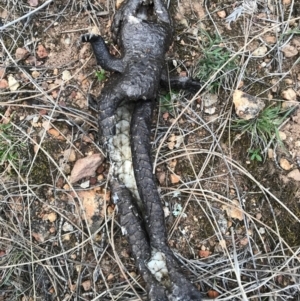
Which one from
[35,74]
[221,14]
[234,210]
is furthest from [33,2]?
[234,210]

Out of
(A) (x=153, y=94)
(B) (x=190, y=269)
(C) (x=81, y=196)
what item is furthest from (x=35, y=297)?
(A) (x=153, y=94)

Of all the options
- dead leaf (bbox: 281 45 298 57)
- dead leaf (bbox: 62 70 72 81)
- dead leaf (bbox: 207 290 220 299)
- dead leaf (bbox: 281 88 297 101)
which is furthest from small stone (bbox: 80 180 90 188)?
dead leaf (bbox: 281 45 298 57)

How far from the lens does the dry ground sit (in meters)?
2.39

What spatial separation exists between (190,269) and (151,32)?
1157mm

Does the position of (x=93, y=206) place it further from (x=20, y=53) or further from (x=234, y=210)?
(x=20, y=53)

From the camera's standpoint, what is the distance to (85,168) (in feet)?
8.09

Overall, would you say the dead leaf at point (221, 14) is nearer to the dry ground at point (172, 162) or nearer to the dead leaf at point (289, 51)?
the dry ground at point (172, 162)

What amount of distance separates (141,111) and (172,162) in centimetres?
30

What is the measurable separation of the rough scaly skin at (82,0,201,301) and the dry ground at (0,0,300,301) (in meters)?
0.11

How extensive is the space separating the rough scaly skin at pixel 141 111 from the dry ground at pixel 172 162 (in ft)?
0.38

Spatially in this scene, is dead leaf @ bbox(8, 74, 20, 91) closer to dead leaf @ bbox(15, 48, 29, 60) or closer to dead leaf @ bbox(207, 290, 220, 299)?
dead leaf @ bbox(15, 48, 29, 60)

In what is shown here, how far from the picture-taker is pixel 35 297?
237 cm

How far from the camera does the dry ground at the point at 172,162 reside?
239cm

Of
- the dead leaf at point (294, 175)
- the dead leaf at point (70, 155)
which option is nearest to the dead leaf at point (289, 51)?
the dead leaf at point (294, 175)
